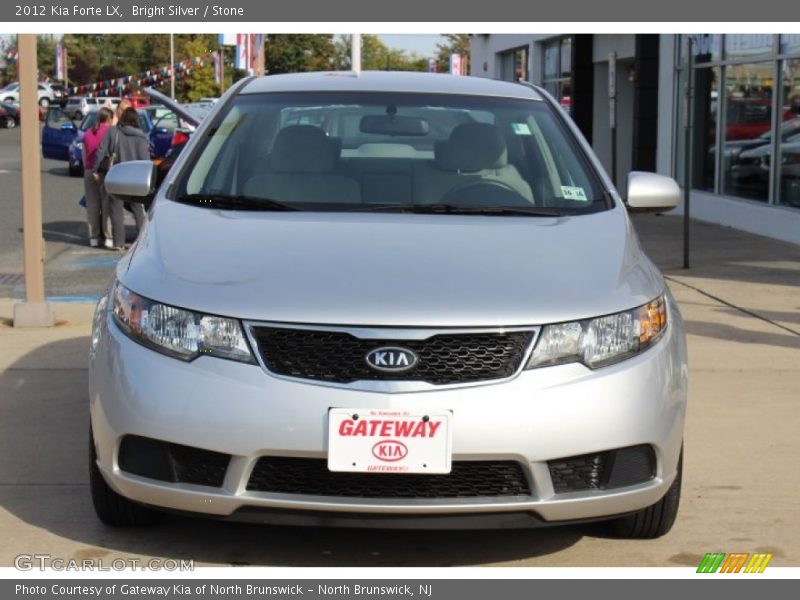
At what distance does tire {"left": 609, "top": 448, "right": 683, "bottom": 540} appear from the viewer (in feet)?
15.6

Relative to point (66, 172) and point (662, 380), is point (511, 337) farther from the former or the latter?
point (66, 172)

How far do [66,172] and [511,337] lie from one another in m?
26.5

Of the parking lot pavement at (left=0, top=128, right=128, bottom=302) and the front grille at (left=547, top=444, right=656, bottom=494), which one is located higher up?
the front grille at (left=547, top=444, right=656, bottom=494)

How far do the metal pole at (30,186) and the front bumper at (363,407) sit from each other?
4.89 metres

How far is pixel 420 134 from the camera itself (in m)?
5.80

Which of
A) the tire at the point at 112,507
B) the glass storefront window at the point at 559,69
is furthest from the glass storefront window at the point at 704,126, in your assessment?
the tire at the point at 112,507

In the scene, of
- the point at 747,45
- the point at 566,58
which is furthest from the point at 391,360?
the point at 566,58

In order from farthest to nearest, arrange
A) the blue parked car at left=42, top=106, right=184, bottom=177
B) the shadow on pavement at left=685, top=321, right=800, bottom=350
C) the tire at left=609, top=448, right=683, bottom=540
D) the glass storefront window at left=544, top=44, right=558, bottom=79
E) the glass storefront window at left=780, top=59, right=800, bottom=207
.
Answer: the glass storefront window at left=544, top=44, right=558, bottom=79
the blue parked car at left=42, top=106, right=184, bottom=177
the glass storefront window at left=780, top=59, right=800, bottom=207
the shadow on pavement at left=685, top=321, right=800, bottom=350
the tire at left=609, top=448, right=683, bottom=540

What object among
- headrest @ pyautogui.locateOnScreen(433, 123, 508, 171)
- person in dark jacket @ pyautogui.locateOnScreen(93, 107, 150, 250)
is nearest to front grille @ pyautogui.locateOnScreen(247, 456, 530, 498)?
headrest @ pyautogui.locateOnScreen(433, 123, 508, 171)

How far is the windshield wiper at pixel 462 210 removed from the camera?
17.1 feet

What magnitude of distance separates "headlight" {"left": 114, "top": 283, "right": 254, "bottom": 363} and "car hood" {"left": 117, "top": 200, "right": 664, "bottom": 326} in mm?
35

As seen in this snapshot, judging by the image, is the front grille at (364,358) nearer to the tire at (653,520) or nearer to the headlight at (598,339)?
the headlight at (598,339)

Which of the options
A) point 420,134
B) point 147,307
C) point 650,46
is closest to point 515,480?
point 147,307

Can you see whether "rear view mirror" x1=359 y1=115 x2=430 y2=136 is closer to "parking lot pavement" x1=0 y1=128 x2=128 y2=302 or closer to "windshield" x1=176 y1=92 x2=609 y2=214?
"windshield" x1=176 y1=92 x2=609 y2=214
